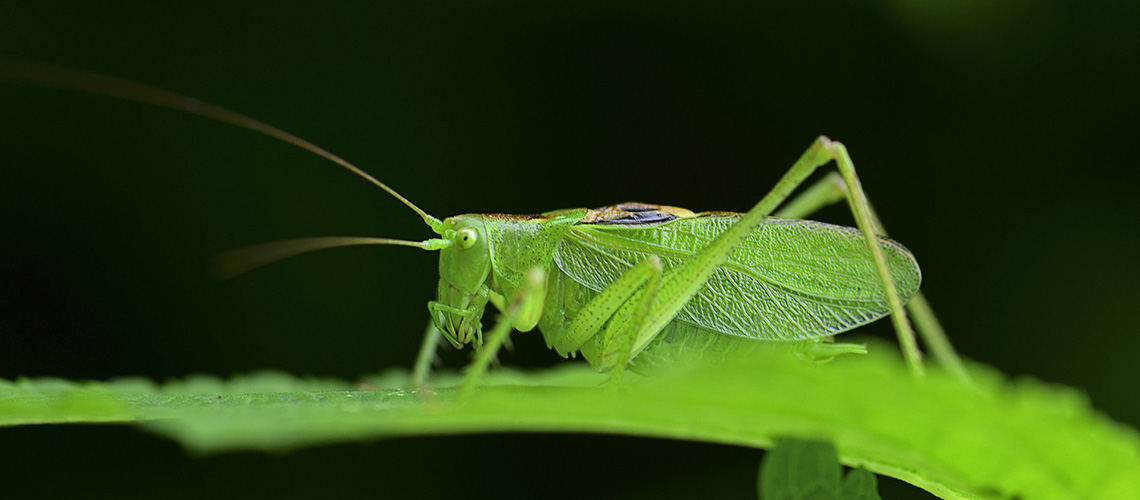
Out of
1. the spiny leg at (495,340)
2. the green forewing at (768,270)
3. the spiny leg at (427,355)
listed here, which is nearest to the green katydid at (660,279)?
the green forewing at (768,270)

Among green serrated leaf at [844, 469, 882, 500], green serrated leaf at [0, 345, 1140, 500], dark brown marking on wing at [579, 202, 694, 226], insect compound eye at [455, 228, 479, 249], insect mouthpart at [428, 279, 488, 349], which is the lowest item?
green serrated leaf at [844, 469, 882, 500]

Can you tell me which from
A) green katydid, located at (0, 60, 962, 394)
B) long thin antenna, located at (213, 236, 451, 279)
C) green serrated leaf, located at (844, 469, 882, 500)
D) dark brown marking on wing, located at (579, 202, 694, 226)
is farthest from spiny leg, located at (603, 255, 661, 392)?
green serrated leaf, located at (844, 469, 882, 500)

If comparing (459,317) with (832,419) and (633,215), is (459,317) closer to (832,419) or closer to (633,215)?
(633,215)

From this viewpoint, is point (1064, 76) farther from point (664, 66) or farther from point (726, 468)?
point (726, 468)

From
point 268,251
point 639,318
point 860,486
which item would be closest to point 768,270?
point 639,318

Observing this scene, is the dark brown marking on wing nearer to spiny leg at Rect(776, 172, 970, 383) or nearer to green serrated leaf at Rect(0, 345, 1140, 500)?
spiny leg at Rect(776, 172, 970, 383)

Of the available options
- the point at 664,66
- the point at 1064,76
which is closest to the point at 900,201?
the point at 1064,76
